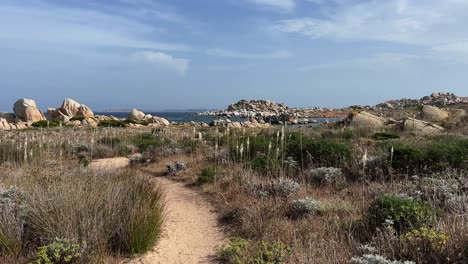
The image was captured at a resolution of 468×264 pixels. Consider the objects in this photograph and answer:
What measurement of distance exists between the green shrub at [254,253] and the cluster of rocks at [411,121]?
1539 cm

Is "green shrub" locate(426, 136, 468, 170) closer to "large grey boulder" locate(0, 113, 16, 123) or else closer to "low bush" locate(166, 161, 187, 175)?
"low bush" locate(166, 161, 187, 175)

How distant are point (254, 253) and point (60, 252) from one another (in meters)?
2.30

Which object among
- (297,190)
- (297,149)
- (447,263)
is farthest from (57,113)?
(447,263)

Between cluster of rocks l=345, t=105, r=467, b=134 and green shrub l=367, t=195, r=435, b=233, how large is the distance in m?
14.1

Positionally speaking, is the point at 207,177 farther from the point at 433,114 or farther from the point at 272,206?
the point at 433,114

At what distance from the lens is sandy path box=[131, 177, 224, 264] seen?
554cm

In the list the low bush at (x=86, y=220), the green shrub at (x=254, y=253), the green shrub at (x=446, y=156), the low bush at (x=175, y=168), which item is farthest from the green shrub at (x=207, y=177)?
the green shrub at (x=446, y=156)

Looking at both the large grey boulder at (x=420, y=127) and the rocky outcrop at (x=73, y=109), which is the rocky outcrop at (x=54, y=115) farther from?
the large grey boulder at (x=420, y=127)

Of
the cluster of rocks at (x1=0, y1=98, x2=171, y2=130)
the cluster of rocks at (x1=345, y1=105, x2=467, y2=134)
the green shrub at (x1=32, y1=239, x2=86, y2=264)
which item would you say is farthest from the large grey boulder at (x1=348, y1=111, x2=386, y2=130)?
the cluster of rocks at (x1=0, y1=98, x2=171, y2=130)

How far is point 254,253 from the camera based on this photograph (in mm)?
4996

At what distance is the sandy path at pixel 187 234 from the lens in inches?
218

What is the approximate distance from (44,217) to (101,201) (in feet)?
2.38

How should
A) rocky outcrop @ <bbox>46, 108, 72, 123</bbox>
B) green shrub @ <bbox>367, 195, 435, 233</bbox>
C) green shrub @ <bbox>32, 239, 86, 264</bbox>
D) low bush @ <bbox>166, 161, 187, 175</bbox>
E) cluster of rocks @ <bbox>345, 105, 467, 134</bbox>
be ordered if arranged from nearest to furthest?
green shrub @ <bbox>32, 239, 86, 264</bbox>
green shrub @ <bbox>367, 195, 435, 233</bbox>
low bush @ <bbox>166, 161, 187, 175</bbox>
cluster of rocks @ <bbox>345, 105, 467, 134</bbox>
rocky outcrop @ <bbox>46, 108, 72, 123</bbox>

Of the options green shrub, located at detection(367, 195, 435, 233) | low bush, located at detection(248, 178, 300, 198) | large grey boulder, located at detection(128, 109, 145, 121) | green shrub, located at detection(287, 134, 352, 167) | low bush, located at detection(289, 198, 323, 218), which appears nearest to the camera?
green shrub, located at detection(367, 195, 435, 233)
